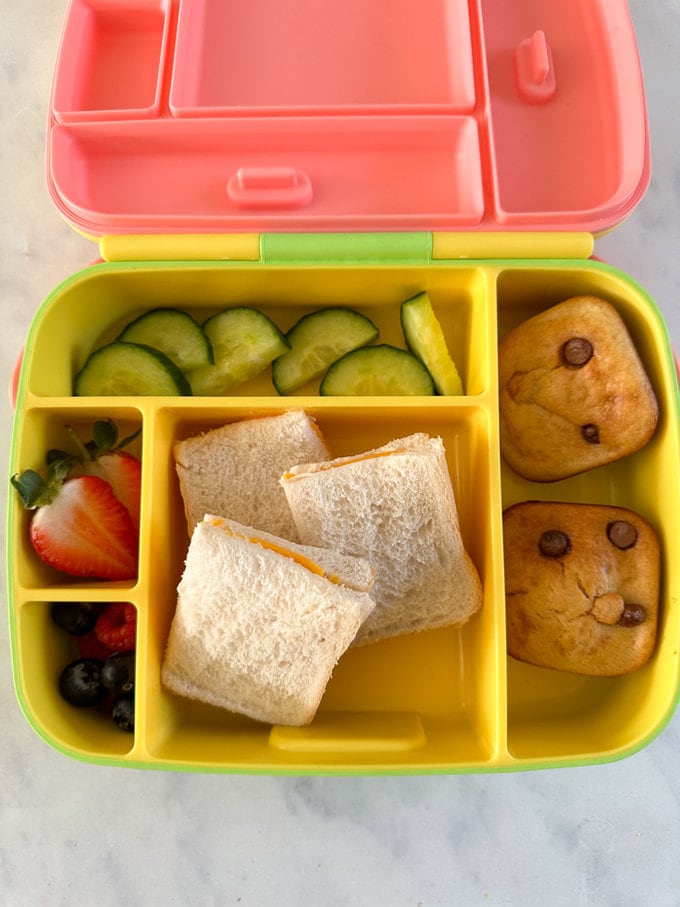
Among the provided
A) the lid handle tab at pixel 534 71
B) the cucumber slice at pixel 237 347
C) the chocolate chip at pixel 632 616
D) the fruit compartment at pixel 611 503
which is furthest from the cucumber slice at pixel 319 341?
the chocolate chip at pixel 632 616

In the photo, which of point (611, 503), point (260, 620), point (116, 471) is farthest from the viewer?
point (611, 503)

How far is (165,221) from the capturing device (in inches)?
→ 47.9

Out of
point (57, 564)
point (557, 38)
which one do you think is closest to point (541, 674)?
point (57, 564)

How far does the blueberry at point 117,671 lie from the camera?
1.17 m

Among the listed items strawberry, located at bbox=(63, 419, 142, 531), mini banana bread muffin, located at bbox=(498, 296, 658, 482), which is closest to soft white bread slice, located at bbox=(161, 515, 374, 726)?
strawberry, located at bbox=(63, 419, 142, 531)

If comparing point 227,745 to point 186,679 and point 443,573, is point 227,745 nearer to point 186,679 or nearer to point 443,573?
point 186,679

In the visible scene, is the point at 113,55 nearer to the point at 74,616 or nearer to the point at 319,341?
the point at 319,341

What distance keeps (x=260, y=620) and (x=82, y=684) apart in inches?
11.9

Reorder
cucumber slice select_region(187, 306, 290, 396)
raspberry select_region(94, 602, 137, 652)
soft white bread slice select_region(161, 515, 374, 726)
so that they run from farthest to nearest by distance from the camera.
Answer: cucumber slice select_region(187, 306, 290, 396) < raspberry select_region(94, 602, 137, 652) < soft white bread slice select_region(161, 515, 374, 726)

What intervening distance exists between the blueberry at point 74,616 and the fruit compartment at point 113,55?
2.70 feet

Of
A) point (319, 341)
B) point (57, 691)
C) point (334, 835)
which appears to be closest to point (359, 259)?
point (319, 341)

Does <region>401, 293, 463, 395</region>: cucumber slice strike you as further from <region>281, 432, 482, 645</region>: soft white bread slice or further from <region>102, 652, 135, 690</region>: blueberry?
<region>102, 652, 135, 690</region>: blueberry

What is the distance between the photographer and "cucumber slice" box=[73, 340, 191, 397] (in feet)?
4.10

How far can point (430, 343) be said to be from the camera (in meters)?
1.27
